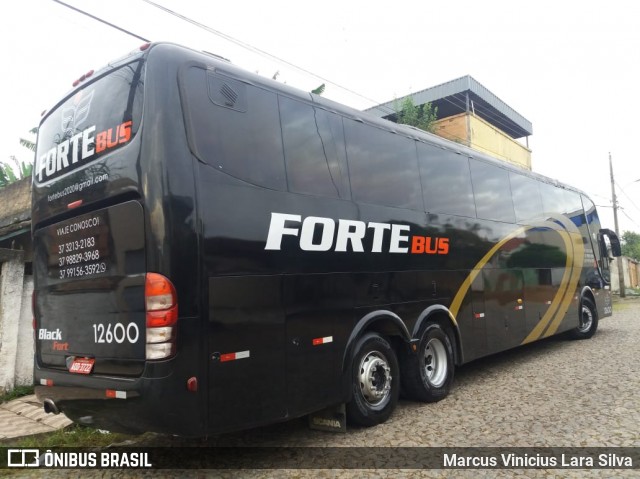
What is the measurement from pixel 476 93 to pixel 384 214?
17827mm

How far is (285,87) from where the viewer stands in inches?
189

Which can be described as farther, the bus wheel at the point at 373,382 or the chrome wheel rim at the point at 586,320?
the chrome wheel rim at the point at 586,320

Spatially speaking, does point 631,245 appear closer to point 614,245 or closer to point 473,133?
point 473,133

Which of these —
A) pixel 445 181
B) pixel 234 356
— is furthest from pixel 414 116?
pixel 234 356

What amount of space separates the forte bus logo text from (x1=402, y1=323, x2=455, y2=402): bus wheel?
1.09 metres

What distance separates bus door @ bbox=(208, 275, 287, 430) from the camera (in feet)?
12.2

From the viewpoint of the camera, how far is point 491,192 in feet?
25.8

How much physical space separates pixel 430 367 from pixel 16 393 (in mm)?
6156

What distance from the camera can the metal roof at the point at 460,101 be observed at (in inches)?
819

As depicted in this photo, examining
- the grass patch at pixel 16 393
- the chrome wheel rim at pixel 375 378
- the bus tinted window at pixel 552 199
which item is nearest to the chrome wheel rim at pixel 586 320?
the bus tinted window at pixel 552 199

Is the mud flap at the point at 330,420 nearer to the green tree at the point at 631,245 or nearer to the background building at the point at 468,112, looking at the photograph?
the background building at the point at 468,112

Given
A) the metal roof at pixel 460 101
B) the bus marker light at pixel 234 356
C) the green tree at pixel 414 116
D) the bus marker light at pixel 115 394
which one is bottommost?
the bus marker light at pixel 115 394

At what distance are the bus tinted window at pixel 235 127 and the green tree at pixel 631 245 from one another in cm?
6866

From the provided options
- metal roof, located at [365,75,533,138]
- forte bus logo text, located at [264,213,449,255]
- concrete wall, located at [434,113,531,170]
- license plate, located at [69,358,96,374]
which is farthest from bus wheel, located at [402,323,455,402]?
metal roof, located at [365,75,533,138]
